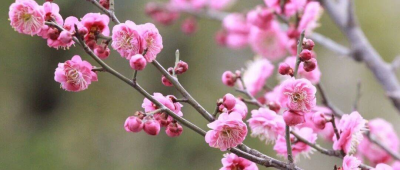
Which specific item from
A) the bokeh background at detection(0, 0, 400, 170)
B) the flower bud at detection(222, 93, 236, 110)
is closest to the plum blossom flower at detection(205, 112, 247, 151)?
the flower bud at detection(222, 93, 236, 110)

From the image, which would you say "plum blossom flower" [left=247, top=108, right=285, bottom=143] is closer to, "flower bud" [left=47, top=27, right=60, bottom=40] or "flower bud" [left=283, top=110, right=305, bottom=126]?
"flower bud" [left=283, top=110, right=305, bottom=126]

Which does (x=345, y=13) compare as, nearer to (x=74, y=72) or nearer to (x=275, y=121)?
(x=275, y=121)

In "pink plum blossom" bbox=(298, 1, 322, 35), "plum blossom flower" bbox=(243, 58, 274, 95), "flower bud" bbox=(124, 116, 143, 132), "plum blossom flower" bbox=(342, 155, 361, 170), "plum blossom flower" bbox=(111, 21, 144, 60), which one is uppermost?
"pink plum blossom" bbox=(298, 1, 322, 35)

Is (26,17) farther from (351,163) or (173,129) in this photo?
(351,163)

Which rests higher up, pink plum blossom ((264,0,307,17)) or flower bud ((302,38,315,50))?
pink plum blossom ((264,0,307,17))

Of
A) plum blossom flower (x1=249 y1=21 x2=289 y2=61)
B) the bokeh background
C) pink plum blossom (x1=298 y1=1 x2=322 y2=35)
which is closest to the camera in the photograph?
pink plum blossom (x1=298 y1=1 x2=322 y2=35)

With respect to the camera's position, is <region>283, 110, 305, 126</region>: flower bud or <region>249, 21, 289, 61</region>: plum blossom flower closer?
<region>283, 110, 305, 126</region>: flower bud

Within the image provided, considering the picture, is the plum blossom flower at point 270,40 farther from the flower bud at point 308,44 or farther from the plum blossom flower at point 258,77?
the flower bud at point 308,44
